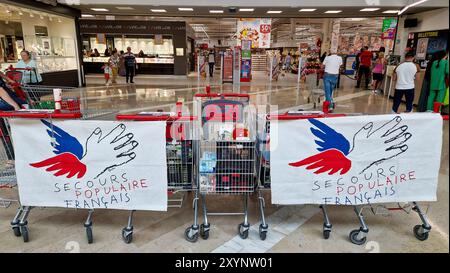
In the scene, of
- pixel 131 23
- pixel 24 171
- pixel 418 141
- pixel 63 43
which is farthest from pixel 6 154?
pixel 131 23

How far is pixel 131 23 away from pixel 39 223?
17.3 m

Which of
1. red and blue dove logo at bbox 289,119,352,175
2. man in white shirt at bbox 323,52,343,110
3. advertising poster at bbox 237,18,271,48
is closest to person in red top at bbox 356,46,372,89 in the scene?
man in white shirt at bbox 323,52,343,110

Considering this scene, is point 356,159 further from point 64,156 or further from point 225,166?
point 64,156

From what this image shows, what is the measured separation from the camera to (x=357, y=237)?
2641 mm

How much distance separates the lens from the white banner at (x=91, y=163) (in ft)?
8.42

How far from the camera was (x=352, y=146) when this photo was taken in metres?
2.63

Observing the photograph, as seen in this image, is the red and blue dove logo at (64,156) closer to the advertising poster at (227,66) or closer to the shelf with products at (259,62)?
the advertising poster at (227,66)

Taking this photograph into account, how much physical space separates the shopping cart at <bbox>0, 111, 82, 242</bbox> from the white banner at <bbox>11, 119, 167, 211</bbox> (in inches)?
2.6

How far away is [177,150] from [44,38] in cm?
1175

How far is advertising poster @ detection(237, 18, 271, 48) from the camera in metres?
19.9

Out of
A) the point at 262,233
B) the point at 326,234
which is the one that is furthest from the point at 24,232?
the point at 326,234

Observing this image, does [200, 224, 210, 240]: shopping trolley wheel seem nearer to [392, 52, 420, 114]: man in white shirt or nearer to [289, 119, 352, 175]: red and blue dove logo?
[289, 119, 352, 175]: red and blue dove logo
